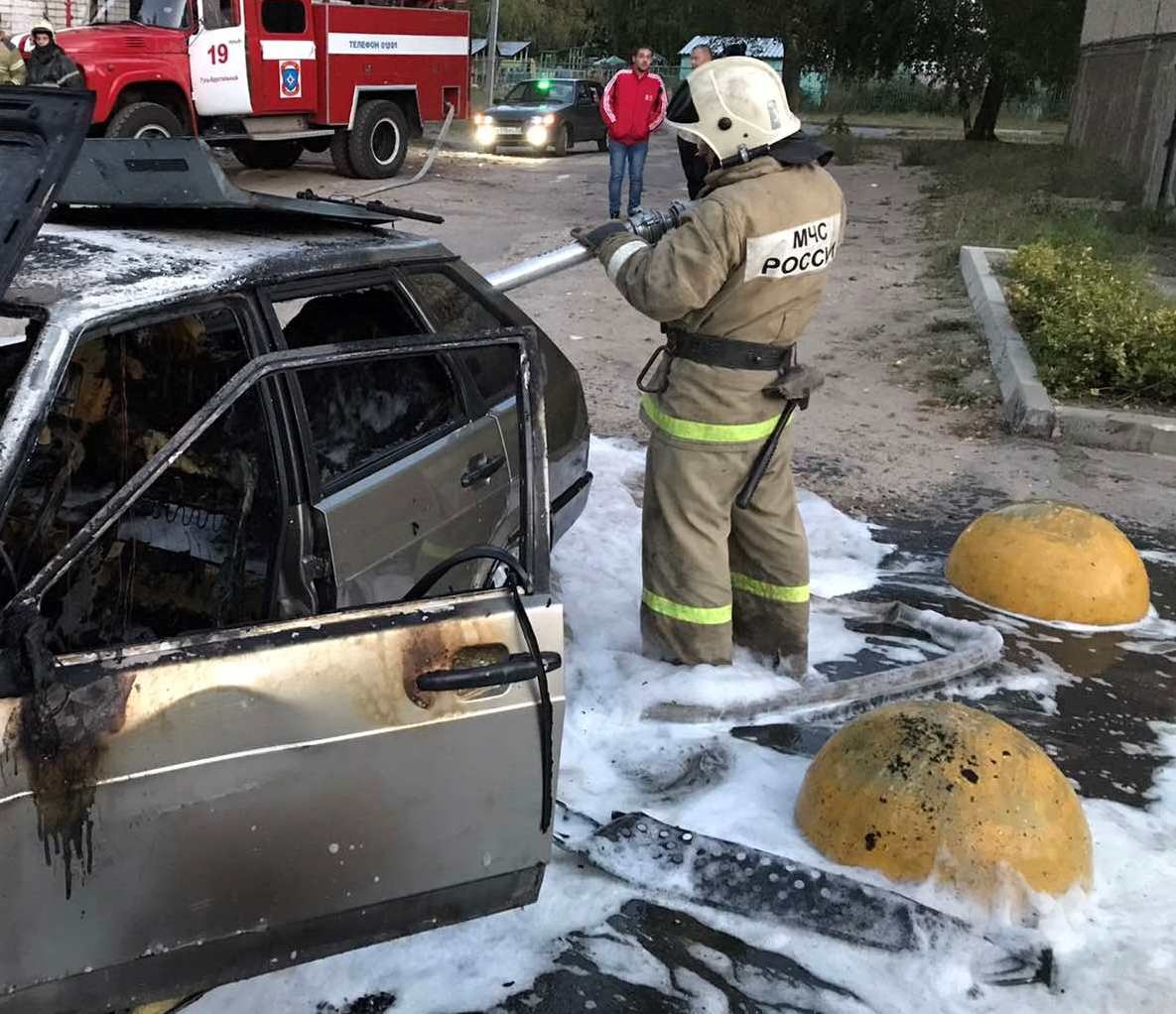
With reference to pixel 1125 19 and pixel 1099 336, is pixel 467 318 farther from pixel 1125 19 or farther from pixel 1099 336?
pixel 1125 19

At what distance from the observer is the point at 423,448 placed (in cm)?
314

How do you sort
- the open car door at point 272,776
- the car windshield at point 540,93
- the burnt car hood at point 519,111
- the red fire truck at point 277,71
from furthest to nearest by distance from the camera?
the car windshield at point 540,93
the burnt car hood at point 519,111
the red fire truck at point 277,71
the open car door at point 272,776

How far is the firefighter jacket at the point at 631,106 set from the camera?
13.0 meters

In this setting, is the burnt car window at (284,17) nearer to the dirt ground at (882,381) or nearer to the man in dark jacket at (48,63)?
the dirt ground at (882,381)

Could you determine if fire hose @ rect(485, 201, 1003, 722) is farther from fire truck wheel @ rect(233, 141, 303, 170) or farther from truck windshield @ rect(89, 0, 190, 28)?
fire truck wheel @ rect(233, 141, 303, 170)

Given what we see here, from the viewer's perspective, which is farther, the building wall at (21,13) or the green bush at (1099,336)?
the building wall at (21,13)

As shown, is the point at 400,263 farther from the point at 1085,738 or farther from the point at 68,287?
the point at 1085,738

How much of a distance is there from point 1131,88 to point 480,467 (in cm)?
1786

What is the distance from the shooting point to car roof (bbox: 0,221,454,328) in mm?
2264

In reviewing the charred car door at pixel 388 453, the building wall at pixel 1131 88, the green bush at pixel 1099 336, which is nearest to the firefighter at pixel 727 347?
the charred car door at pixel 388 453

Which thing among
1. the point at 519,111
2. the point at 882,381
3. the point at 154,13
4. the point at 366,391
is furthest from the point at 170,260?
the point at 519,111

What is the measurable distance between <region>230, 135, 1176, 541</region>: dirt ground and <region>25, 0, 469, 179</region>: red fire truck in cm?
128

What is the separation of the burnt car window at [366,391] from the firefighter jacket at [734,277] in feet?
2.25

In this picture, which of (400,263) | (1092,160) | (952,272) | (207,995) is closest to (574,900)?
(207,995)
